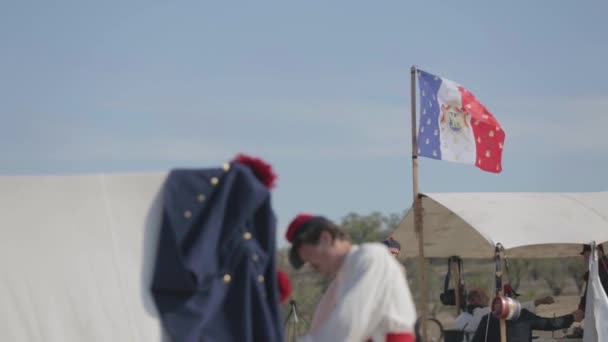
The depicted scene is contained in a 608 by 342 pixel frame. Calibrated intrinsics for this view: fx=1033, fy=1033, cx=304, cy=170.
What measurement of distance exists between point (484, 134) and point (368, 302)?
7884mm

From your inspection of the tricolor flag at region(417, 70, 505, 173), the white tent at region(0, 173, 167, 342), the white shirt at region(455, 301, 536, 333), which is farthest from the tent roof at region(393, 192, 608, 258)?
the white tent at region(0, 173, 167, 342)

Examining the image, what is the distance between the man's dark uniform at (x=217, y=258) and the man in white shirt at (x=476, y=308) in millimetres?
7159

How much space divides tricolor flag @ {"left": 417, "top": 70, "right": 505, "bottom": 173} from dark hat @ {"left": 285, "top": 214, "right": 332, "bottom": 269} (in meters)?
6.39

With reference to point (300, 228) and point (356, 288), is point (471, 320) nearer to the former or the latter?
point (300, 228)

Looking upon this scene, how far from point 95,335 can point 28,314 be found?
1.00ft

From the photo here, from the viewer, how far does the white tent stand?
14.9ft

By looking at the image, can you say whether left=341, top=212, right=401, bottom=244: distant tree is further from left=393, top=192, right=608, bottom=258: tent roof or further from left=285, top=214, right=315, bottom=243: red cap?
left=285, top=214, right=315, bottom=243: red cap

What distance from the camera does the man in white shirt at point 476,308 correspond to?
11602 mm

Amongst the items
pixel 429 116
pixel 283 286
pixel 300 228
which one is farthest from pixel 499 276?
pixel 300 228

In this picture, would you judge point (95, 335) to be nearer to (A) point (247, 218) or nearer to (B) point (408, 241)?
(A) point (247, 218)

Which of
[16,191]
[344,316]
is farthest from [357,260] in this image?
[16,191]

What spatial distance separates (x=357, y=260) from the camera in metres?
4.35

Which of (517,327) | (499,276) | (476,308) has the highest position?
(499,276)

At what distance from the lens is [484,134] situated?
1188 centimetres
